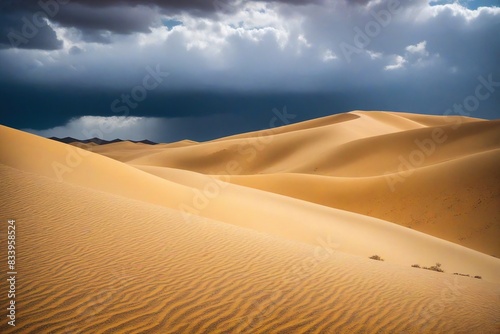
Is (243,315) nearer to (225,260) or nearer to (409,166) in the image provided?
(225,260)

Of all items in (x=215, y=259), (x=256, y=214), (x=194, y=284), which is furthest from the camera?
(x=256, y=214)

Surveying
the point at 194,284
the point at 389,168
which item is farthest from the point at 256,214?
the point at 389,168

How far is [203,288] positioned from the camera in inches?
237

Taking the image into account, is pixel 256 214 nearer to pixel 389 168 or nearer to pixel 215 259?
pixel 215 259

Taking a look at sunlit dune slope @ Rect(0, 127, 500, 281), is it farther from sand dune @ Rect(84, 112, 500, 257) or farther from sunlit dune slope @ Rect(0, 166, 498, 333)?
sand dune @ Rect(84, 112, 500, 257)

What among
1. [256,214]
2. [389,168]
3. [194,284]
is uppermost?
[389,168]

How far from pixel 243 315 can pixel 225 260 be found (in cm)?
264

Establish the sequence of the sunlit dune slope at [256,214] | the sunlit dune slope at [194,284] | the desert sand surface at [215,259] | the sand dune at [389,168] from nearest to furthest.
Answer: the sunlit dune slope at [194,284] < the desert sand surface at [215,259] < the sunlit dune slope at [256,214] < the sand dune at [389,168]

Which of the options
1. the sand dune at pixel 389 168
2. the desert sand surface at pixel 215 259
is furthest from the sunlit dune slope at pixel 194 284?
the sand dune at pixel 389 168

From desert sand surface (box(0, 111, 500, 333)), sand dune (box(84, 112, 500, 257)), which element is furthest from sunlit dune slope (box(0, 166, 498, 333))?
sand dune (box(84, 112, 500, 257))

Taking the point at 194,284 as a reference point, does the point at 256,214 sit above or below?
below

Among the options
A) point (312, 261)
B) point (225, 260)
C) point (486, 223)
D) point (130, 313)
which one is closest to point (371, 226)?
point (486, 223)

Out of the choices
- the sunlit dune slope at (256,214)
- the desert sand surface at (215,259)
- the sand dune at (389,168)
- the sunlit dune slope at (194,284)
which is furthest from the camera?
the sand dune at (389,168)

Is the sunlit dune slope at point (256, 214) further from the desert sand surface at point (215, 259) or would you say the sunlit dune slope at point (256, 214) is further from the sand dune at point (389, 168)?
the sand dune at point (389, 168)
